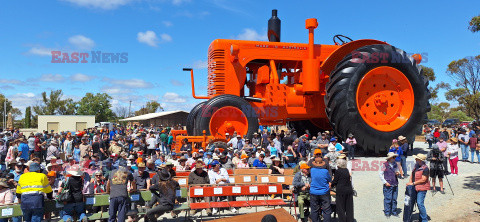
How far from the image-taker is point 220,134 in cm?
1013

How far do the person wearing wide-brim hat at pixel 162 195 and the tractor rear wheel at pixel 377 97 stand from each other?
583 centimetres

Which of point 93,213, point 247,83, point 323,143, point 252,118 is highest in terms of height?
point 247,83

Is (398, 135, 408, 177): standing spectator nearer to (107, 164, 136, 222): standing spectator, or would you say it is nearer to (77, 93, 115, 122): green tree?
(107, 164, 136, 222): standing spectator

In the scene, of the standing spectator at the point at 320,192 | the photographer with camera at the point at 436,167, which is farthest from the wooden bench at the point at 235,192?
the photographer with camera at the point at 436,167

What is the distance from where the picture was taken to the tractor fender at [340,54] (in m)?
10.8

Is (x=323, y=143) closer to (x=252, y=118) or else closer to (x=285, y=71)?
(x=252, y=118)

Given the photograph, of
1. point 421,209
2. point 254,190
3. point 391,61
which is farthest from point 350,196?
point 391,61

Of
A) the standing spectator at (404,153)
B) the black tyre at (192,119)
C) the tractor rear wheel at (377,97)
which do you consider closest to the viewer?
the standing spectator at (404,153)

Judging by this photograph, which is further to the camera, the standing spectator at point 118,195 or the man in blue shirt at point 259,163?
the man in blue shirt at point 259,163

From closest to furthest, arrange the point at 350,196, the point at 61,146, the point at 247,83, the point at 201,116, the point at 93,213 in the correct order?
the point at 350,196 → the point at 93,213 → the point at 201,116 → the point at 247,83 → the point at 61,146

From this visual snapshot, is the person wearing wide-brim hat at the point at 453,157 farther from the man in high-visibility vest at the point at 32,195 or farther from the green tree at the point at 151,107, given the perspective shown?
the green tree at the point at 151,107

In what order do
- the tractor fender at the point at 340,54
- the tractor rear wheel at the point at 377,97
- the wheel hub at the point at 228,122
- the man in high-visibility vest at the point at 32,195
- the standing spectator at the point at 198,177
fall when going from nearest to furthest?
the man in high-visibility vest at the point at 32,195 < the standing spectator at the point at 198,177 < the wheel hub at the point at 228,122 < the tractor rear wheel at the point at 377,97 < the tractor fender at the point at 340,54

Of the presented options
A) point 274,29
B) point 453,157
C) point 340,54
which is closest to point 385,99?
point 340,54

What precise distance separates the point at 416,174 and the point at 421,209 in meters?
0.60
